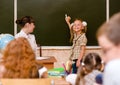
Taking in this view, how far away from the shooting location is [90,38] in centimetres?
618

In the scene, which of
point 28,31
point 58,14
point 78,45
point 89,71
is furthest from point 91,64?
point 58,14

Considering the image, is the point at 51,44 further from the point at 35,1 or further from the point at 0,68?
the point at 0,68

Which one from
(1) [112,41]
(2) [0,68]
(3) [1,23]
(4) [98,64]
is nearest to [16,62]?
(2) [0,68]

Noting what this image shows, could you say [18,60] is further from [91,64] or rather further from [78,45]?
[78,45]

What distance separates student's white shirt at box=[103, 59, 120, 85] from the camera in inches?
28.3

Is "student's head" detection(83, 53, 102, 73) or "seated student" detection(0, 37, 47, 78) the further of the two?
"student's head" detection(83, 53, 102, 73)

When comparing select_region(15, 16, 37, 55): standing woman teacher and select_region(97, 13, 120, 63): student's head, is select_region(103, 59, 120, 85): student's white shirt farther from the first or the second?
select_region(15, 16, 37, 55): standing woman teacher

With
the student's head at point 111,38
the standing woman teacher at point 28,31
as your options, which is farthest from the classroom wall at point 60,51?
the student's head at point 111,38

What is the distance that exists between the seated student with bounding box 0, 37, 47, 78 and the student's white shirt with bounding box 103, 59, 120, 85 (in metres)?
1.74

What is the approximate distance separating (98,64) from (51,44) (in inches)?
134

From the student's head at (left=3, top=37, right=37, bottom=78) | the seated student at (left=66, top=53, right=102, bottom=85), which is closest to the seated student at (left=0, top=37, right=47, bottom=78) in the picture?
the student's head at (left=3, top=37, right=37, bottom=78)

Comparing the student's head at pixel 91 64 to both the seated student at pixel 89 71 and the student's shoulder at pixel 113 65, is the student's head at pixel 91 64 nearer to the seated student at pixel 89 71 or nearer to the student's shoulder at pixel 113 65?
the seated student at pixel 89 71

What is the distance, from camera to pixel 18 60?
243 cm

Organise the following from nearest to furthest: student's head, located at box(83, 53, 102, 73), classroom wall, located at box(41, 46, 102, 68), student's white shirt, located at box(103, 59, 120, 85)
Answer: student's white shirt, located at box(103, 59, 120, 85) → student's head, located at box(83, 53, 102, 73) → classroom wall, located at box(41, 46, 102, 68)
